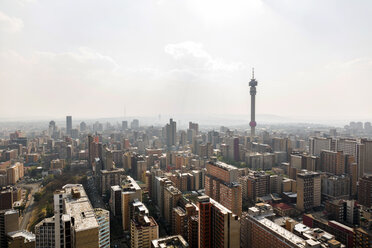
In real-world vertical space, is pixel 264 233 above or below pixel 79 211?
below

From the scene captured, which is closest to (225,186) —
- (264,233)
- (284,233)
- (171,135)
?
(264,233)

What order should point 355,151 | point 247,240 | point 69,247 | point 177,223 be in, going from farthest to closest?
point 355,151 < point 177,223 < point 247,240 < point 69,247

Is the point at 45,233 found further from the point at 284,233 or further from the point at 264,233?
the point at 284,233

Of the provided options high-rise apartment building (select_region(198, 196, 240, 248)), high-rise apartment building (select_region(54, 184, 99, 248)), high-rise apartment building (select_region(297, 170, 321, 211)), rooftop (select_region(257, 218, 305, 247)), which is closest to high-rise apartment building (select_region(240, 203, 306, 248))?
rooftop (select_region(257, 218, 305, 247))

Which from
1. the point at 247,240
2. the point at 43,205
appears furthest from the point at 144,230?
the point at 43,205

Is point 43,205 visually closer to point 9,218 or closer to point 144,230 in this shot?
point 9,218

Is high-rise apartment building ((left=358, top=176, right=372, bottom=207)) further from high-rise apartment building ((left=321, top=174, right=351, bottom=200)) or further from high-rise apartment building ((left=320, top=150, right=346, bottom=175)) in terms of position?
high-rise apartment building ((left=320, top=150, right=346, bottom=175))
